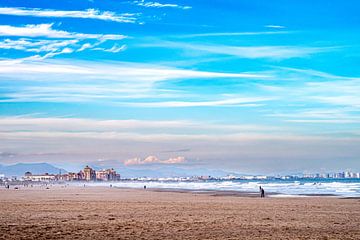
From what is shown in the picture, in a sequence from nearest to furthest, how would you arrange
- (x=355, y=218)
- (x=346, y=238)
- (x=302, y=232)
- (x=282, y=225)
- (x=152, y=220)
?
(x=346, y=238)
(x=302, y=232)
(x=282, y=225)
(x=152, y=220)
(x=355, y=218)

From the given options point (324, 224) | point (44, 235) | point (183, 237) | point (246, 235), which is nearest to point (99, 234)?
point (44, 235)

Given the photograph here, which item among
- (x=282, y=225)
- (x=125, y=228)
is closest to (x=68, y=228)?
(x=125, y=228)

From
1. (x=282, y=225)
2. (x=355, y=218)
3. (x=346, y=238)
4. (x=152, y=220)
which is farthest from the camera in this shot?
(x=355, y=218)

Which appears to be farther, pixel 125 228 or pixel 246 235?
pixel 125 228

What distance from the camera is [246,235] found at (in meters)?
19.1

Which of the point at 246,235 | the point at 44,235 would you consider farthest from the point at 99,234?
the point at 246,235

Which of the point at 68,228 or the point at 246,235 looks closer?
the point at 246,235

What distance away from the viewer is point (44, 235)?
18516 mm

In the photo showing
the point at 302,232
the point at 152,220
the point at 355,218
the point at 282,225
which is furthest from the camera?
the point at 355,218

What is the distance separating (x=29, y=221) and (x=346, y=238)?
1373 cm

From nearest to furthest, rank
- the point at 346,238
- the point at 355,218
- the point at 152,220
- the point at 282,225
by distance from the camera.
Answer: the point at 346,238
the point at 282,225
the point at 152,220
the point at 355,218

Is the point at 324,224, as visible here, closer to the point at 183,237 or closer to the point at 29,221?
the point at 183,237

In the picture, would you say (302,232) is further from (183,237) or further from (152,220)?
(152,220)

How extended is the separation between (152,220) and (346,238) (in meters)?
9.65
